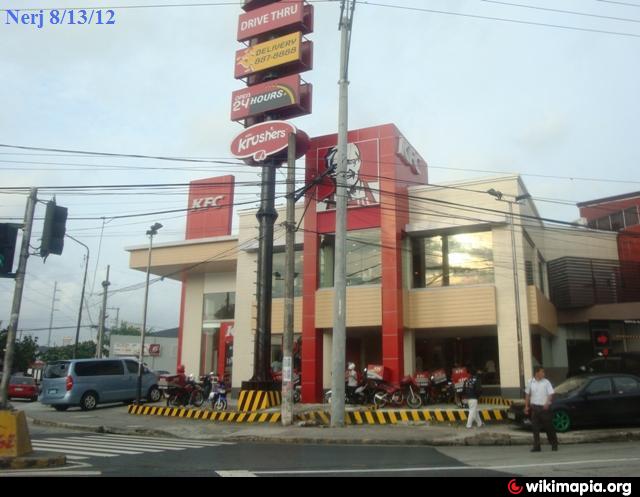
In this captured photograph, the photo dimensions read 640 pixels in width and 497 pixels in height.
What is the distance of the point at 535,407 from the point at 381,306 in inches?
444

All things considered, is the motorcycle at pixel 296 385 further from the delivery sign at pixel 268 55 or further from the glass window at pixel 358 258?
the delivery sign at pixel 268 55

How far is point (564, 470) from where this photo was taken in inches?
335

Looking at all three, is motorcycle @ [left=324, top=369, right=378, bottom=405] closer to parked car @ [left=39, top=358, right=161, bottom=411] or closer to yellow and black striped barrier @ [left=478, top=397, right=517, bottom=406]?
yellow and black striped barrier @ [left=478, top=397, right=517, bottom=406]

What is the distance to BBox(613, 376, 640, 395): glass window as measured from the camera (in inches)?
559

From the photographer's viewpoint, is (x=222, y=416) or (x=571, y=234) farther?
(x=571, y=234)

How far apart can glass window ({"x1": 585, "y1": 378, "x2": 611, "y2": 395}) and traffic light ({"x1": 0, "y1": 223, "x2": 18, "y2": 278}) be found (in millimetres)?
12877

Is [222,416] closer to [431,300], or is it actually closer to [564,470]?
[431,300]

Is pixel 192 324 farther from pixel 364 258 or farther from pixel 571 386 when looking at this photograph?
pixel 571 386

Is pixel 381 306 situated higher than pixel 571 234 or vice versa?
pixel 571 234

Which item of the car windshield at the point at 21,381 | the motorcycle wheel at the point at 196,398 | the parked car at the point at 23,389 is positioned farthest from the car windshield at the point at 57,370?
the car windshield at the point at 21,381

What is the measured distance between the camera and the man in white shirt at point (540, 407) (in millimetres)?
11328

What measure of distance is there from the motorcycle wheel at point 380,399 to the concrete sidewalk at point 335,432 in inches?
143
